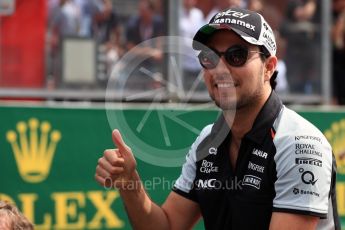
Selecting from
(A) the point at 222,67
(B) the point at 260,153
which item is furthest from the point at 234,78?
(B) the point at 260,153

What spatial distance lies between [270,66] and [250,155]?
413 mm

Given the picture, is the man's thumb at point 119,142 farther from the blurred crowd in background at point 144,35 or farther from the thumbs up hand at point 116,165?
the blurred crowd in background at point 144,35

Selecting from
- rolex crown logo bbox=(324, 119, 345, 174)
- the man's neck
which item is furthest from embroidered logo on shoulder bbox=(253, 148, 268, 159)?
rolex crown logo bbox=(324, 119, 345, 174)

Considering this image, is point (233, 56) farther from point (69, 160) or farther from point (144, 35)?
point (144, 35)

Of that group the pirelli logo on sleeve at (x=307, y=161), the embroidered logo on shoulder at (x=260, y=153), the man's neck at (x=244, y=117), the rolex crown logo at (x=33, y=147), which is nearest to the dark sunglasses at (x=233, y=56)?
the man's neck at (x=244, y=117)

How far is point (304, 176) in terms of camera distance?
3.34m

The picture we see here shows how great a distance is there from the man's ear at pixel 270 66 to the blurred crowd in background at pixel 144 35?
3.25 metres

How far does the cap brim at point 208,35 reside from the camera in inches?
136

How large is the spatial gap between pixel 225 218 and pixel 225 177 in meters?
0.18

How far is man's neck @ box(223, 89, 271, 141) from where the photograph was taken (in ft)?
11.7

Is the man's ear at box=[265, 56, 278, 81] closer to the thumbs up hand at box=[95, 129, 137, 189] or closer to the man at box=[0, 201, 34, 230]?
the thumbs up hand at box=[95, 129, 137, 189]

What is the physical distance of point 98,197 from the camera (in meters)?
7.16

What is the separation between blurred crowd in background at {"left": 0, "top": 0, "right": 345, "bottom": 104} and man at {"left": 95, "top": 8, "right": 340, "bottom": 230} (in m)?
3.28

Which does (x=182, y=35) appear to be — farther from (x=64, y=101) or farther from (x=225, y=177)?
(x=225, y=177)
